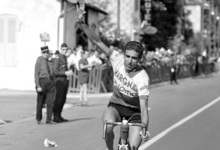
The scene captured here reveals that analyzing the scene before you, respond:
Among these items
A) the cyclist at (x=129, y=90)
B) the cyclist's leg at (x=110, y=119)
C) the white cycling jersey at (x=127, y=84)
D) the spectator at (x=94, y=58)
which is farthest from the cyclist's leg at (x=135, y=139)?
the spectator at (x=94, y=58)

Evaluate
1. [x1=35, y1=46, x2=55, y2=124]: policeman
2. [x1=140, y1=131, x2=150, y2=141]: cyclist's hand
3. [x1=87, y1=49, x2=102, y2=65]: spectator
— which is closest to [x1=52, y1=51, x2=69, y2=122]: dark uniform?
[x1=35, y1=46, x2=55, y2=124]: policeman

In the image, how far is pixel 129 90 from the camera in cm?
809

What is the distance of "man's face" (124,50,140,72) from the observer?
7.77 m

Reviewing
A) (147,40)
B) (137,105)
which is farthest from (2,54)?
(147,40)

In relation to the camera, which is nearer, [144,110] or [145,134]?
[145,134]

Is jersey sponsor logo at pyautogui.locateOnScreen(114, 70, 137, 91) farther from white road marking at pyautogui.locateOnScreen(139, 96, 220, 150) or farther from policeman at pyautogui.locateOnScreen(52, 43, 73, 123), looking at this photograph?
policeman at pyautogui.locateOnScreen(52, 43, 73, 123)

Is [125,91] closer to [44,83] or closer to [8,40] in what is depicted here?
[44,83]

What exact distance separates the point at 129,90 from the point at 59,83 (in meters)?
9.91

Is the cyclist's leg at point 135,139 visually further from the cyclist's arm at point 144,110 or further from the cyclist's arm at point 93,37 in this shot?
the cyclist's arm at point 93,37

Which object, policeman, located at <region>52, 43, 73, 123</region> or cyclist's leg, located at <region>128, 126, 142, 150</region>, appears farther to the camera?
policeman, located at <region>52, 43, 73, 123</region>

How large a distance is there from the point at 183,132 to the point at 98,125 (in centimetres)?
235

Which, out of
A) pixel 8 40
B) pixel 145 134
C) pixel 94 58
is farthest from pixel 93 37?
pixel 8 40

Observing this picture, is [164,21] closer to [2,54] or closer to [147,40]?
[147,40]

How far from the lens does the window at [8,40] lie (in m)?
30.2
